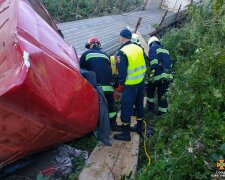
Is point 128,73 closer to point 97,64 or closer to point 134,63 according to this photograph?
point 134,63

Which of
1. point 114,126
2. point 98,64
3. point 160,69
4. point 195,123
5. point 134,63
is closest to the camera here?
point 195,123

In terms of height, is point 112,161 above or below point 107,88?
below

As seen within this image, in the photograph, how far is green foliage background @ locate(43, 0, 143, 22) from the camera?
12070 mm

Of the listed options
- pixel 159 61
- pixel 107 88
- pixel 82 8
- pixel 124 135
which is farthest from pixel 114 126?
pixel 82 8

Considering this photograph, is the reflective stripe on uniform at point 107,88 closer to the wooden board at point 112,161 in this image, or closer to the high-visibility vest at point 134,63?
the high-visibility vest at point 134,63

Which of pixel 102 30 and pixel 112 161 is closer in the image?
pixel 112 161

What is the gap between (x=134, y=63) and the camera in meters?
4.70

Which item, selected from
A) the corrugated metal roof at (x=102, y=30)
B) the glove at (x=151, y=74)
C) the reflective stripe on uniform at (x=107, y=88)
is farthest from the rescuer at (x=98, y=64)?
the corrugated metal roof at (x=102, y=30)

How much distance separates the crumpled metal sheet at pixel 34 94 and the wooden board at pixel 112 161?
461mm

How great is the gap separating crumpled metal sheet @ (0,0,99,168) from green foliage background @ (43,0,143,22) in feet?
26.4

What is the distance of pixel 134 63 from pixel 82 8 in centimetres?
951

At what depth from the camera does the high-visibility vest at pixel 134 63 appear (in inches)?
184

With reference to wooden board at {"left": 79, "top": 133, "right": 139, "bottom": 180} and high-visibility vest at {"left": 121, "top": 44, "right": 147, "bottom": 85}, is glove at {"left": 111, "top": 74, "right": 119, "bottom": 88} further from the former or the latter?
wooden board at {"left": 79, "top": 133, "right": 139, "bottom": 180}

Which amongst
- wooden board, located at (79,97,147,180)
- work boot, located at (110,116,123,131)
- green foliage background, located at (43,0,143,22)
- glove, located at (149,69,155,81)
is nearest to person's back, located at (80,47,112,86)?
work boot, located at (110,116,123,131)
